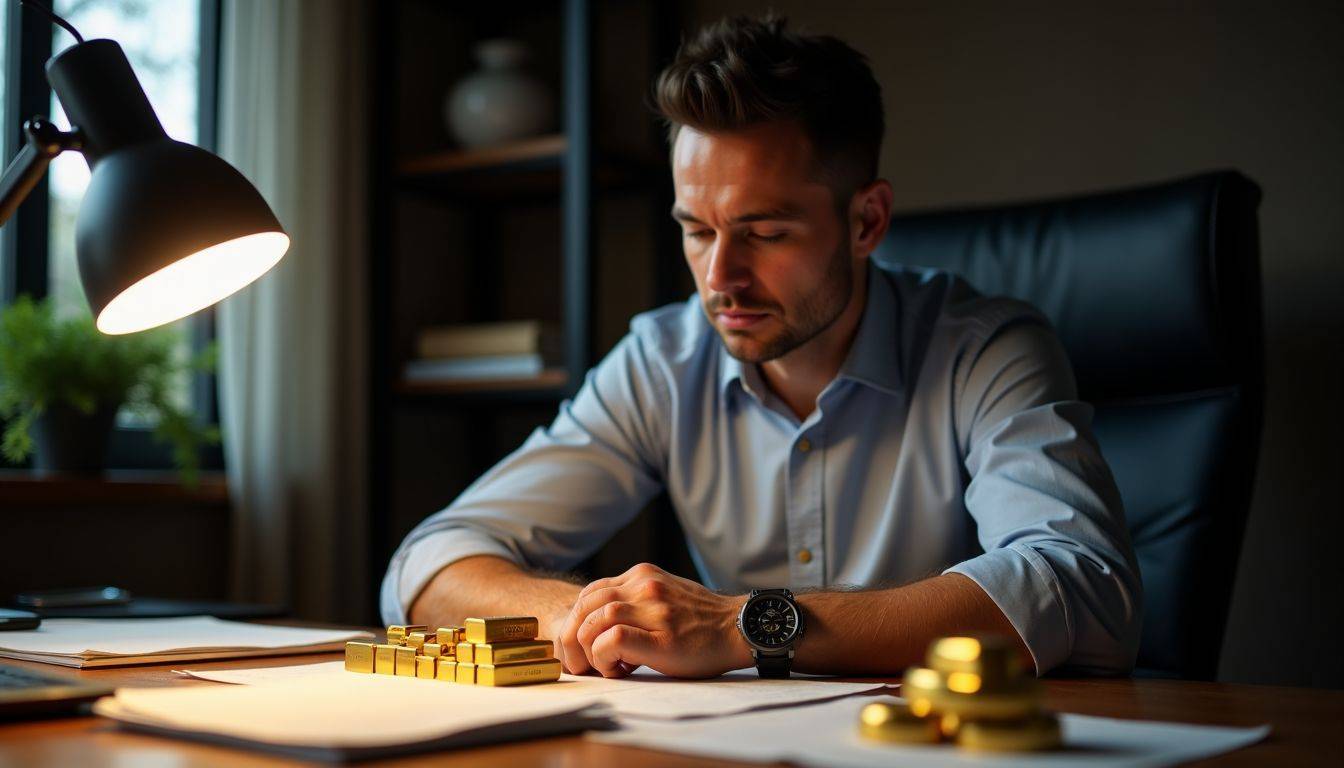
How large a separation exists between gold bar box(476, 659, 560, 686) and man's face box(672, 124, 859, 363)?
0.65m

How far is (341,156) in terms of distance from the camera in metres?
2.52

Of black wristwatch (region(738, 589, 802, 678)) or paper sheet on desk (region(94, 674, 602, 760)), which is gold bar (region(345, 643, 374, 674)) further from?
black wristwatch (region(738, 589, 802, 678))

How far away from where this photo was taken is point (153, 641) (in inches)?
45.1

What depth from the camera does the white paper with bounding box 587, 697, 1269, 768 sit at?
641 millimetres

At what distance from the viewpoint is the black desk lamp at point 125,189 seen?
2.91 feet

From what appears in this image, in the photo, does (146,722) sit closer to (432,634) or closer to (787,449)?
(432,634)

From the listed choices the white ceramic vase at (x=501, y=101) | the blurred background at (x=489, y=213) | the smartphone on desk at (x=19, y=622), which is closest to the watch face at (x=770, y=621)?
the smartphone on desk at (x=19, y=622)

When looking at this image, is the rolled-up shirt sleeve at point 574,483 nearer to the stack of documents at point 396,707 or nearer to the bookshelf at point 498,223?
the stack of documents at point 396,707

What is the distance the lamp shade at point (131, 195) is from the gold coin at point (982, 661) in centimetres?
60

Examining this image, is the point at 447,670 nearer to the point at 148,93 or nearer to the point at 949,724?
the point at 949,724

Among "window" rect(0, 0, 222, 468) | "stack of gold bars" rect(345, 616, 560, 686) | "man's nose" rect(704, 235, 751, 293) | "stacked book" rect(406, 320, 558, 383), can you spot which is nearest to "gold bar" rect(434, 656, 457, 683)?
"stack of gold bars" rect(345, 616, 560, 686)

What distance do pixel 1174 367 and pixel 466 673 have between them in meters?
1.02

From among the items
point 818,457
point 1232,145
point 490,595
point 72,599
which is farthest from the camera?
point 1232,145

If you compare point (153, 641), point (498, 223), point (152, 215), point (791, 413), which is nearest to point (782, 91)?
point (791, 413)
